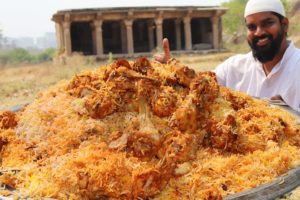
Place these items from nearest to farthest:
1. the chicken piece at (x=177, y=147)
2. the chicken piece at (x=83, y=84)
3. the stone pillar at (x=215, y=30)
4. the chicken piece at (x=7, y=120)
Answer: the chicken piece at (x=177, y=147) → the chicken piece at (x=83, y=84) → the chicken piece at (x=7, y=120) → the stone pillar at (x=215, y=30)

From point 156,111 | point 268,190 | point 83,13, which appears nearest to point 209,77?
point 156,111

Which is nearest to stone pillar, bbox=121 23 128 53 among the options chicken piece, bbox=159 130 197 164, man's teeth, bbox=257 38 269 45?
man's teeth, bbox=257 38 269 45

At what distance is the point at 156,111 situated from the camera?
7.57 ft

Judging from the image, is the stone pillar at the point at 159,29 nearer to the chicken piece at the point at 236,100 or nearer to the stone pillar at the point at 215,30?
the stone pillar at the point at 215,30

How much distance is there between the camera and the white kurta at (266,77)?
4.07 meters

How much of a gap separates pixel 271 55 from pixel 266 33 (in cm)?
24

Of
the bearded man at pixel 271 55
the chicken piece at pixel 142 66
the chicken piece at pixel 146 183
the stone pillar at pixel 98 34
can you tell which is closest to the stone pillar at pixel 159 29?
the stone pillar at pixel 98 34

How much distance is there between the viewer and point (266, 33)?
4070mm

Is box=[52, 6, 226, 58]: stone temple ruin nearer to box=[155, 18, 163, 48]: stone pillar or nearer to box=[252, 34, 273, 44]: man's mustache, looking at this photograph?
box=[155, 18, 163, 48]: stone pillar

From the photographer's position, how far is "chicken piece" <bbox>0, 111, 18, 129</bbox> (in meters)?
2.54

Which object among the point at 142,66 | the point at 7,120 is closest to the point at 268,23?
the point at 142,66

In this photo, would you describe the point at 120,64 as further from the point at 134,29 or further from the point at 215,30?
the point at 134,29

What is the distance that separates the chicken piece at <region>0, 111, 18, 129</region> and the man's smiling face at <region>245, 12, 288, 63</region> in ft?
8.06

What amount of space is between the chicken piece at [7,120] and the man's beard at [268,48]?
8.14 ft
